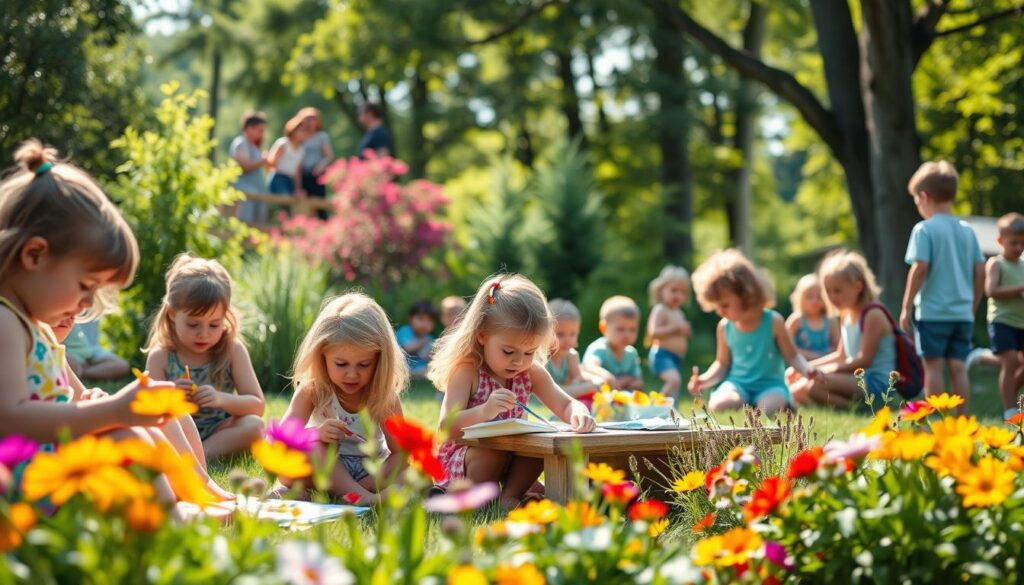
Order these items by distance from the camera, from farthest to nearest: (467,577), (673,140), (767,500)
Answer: (673,140) → (767,500) → (467,577)

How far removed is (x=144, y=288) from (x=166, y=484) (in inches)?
256

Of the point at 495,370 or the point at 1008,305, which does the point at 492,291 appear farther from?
the point at 1008,305

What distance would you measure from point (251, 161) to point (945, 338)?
8.39 meters

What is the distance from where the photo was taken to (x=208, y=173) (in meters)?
9.23

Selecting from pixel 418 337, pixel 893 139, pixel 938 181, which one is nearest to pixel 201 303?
pixel 938 181

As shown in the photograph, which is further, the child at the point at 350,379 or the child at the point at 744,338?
the child at the point at 744,338

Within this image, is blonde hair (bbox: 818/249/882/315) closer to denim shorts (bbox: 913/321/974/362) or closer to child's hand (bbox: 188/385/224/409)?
denim shorts (bbox: 913/321/974/362)

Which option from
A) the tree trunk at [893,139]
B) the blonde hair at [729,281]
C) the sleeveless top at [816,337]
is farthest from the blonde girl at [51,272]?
the tree trunk at [893,139]

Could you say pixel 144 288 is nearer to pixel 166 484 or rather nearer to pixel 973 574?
pixel 166 484

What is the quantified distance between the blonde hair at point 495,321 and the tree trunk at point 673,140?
17532mm

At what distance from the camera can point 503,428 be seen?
4.43 m

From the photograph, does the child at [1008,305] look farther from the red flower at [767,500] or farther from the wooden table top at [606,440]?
the red flower at [767,500]

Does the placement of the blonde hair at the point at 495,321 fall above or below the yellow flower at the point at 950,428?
above

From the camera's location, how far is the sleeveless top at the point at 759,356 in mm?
7898
